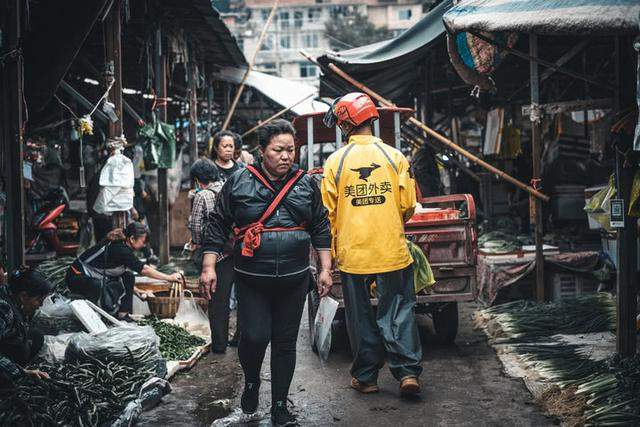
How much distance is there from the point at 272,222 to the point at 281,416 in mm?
1306

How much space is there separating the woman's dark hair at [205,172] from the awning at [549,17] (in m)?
3.11

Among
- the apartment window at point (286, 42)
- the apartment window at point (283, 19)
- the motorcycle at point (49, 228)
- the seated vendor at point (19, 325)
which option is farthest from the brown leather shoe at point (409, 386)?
the apartment window at point (283, 19)

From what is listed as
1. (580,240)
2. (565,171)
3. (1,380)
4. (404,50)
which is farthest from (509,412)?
(565,171)

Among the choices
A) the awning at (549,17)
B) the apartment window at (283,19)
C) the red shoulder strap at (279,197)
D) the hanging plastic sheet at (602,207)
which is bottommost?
the hanging plastic sheet at (602,207)

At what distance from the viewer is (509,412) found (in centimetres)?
512

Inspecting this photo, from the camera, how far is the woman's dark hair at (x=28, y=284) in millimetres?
5922

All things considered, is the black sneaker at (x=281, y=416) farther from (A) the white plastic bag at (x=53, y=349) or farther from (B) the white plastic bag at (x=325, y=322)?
(A) the white plastic bag at (x=53, y=349)

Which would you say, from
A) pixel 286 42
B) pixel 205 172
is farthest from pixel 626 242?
pixel 286 42

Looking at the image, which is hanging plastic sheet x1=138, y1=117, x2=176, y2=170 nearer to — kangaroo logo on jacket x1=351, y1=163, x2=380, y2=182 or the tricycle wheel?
the tricycle wheel

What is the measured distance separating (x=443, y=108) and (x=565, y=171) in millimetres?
5206

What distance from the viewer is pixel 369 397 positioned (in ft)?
18.5

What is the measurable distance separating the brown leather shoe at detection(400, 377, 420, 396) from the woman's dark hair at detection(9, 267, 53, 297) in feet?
9.99

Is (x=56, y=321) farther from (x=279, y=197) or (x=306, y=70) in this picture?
(x=306, y=70)

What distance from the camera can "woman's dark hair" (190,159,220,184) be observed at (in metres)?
7.58
